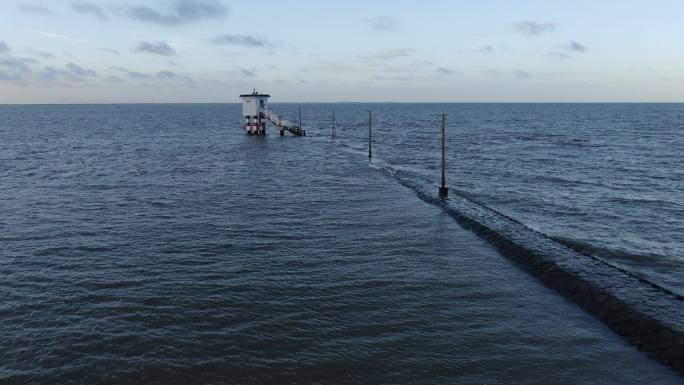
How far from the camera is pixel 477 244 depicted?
77.2ft

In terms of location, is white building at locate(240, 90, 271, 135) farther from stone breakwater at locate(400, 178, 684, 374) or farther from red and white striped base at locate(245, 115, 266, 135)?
stone breakwater at locate(400, 178, 684, 374)

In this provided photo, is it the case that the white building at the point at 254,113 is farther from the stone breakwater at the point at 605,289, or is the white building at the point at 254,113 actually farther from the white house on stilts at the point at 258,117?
the stone breakwater at the point at 605,289

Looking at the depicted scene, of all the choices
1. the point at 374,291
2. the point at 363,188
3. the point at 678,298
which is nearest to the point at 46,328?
the point at 374,291

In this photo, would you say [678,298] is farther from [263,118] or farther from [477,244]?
[263,118]

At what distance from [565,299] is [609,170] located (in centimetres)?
3578

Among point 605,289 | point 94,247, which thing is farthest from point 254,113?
point 605,289

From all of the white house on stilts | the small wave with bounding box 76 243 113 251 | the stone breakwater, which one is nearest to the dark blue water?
the small wave with bounding box 76 243 113 251

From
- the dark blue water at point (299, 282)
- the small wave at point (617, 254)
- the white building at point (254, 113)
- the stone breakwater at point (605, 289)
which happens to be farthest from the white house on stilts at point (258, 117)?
the small wave at point (617, 254)

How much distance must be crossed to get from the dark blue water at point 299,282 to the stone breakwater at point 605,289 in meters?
0.62

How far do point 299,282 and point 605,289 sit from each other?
1088 centimetres

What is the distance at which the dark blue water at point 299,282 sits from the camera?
1245cm

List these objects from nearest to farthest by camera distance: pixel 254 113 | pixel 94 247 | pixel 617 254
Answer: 1. pixel 94 247
2. pixel 617 254
3. pixel 254 113

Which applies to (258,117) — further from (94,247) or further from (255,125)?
(94,247)

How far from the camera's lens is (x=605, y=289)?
56.9 feet
